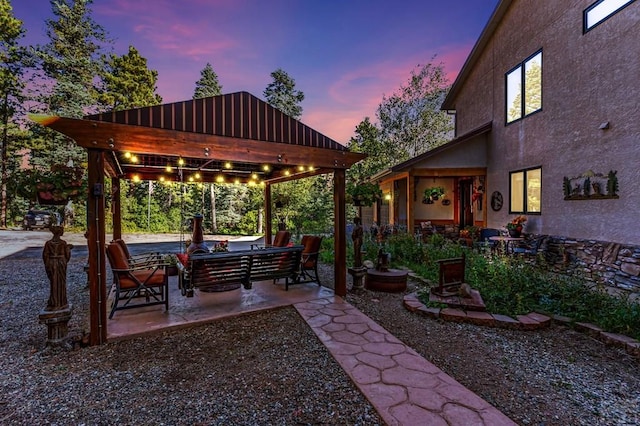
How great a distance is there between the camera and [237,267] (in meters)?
4.78

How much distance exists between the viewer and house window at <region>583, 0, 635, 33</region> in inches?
233

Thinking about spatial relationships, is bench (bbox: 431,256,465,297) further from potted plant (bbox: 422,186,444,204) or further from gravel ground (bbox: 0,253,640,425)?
potted plant (bbox: 422,186,444,204)

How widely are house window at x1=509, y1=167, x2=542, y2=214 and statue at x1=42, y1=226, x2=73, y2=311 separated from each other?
1006 centimetres

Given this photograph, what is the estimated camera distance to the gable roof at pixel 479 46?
31.1ft

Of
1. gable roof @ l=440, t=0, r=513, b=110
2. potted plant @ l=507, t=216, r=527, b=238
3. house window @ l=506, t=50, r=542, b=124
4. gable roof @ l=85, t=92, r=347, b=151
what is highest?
gable roof @ l=440, t=0, r=513, b=110

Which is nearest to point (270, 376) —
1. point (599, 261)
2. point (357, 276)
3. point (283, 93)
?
point (357, 276)

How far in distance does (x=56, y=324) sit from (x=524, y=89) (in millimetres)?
11624

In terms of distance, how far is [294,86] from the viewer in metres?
23.8

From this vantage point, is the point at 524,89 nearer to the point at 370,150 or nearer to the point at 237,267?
the point at 237,267

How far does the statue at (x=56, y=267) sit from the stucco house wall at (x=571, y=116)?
9.23 meters

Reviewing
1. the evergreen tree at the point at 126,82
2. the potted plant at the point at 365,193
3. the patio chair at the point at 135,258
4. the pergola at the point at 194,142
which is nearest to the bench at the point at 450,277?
the pergola at the point at 194,142

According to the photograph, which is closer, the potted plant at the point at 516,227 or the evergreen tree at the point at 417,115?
the potted plant at the point at 516,227

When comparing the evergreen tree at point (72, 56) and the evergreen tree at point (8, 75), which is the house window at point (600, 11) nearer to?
the evergreen tree at point (72, 56)

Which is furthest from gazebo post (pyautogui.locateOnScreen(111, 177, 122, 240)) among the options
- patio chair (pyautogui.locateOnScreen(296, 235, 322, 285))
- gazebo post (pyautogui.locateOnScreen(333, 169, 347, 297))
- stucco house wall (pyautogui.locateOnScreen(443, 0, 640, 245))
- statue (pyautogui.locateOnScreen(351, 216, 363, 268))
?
stucco house wall (pyautogui.locateOnScreen(443, 0, 640, 245))
